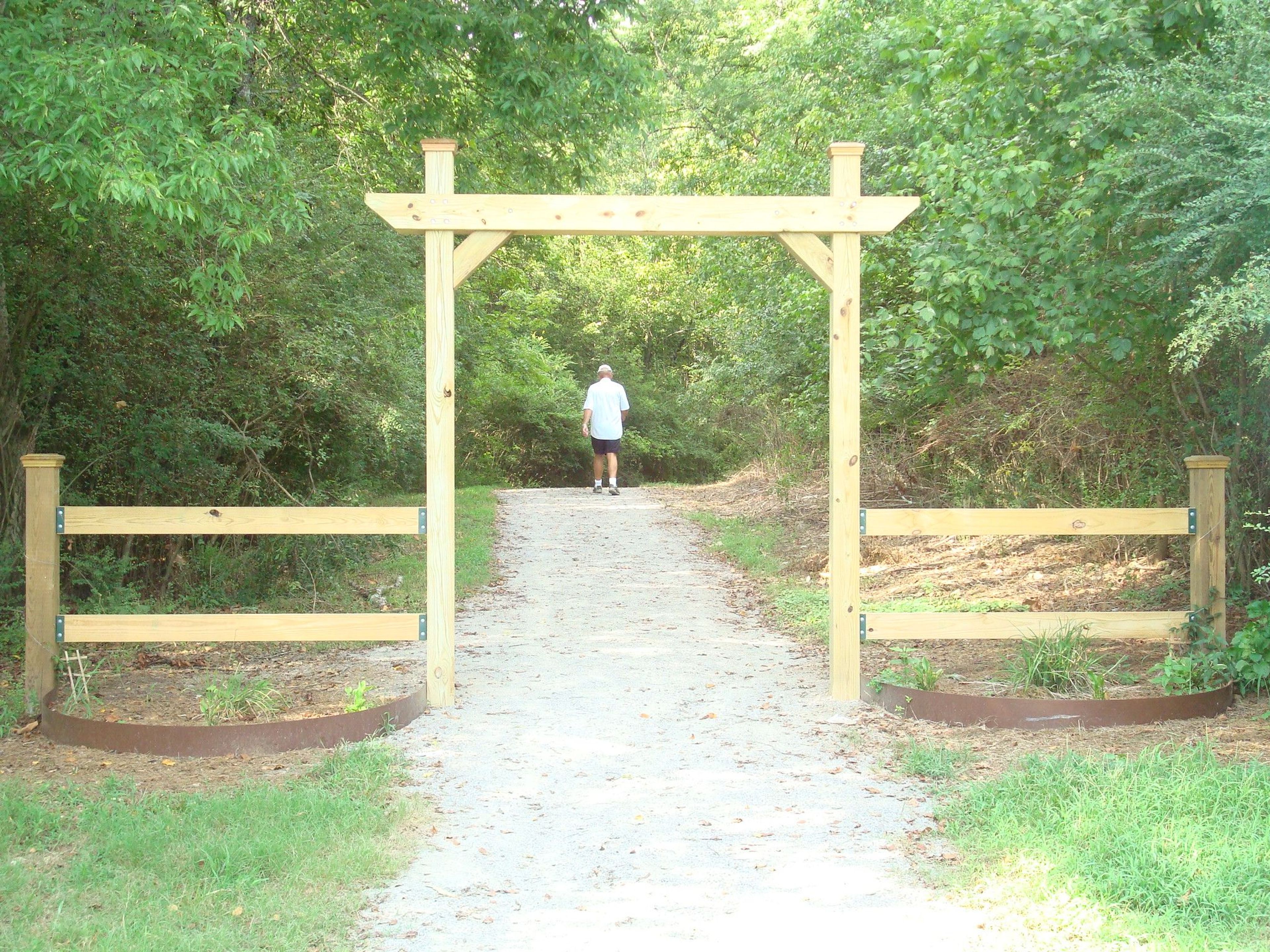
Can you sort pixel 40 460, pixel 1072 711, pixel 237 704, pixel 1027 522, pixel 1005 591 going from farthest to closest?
pixel 1005 591
pixel 1027 522
pixel 40 460
pixel 237 704
pixel 1072 711

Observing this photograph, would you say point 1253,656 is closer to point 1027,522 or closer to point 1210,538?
point 1210,538

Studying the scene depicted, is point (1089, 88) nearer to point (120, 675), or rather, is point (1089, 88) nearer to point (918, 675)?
point (918, 675)

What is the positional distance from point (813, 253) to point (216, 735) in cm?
407

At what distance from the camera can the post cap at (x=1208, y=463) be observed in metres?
6.22

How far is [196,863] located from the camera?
3936 mm

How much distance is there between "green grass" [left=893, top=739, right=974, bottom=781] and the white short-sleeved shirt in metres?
9.83

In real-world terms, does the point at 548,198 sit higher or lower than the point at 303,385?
higher

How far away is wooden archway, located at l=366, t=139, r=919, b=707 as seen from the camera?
243 inches

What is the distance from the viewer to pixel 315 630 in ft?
19.6

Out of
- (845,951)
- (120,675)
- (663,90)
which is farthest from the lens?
(663,90)

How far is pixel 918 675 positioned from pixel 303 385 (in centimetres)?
599

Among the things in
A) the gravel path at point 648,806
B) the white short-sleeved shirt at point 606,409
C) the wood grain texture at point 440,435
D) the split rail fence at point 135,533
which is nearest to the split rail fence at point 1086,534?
the gravel path at point 648,806

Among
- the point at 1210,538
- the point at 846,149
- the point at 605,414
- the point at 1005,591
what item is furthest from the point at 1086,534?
the point at 605,414

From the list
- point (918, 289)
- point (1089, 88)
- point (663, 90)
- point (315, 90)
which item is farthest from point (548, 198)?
point (663, 90)
